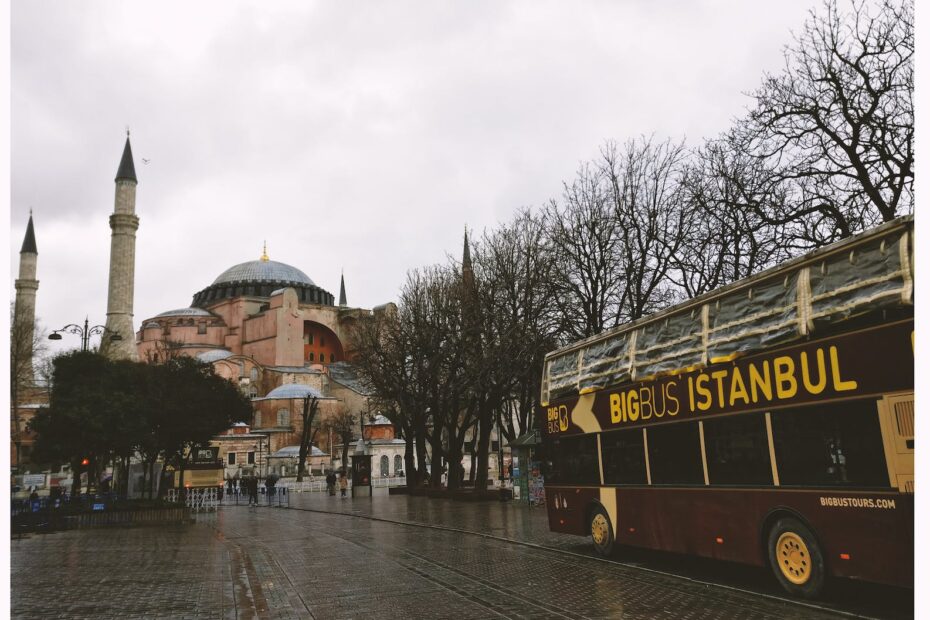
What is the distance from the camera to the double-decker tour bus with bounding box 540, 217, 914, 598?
720cm

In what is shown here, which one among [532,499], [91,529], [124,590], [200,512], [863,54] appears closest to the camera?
[124,590]

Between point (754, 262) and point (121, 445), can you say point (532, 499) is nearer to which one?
point (754, 262)

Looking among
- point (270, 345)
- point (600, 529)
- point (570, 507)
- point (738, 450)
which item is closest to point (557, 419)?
point (570, 507)

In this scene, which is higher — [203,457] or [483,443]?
[483,443]

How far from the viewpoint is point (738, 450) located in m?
9.38

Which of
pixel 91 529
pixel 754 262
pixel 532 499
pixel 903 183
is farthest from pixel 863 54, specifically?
pixel 91 529

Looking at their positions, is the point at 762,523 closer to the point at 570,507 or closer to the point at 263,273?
the point at 570,507

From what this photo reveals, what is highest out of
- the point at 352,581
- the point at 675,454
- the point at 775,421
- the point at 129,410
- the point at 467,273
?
the point at 467,273

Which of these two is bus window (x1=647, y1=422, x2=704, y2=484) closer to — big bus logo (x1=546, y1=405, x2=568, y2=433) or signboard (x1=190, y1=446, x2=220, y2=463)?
big bus logo (x1=546, y1=405, x2=568, y2=433)

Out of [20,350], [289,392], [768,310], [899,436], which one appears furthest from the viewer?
[289,392]

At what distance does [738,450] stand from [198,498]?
30.8 metres

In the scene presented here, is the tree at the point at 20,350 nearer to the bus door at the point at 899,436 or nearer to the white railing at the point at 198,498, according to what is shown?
the white railing at the point at 198,498

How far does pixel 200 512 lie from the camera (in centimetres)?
3238

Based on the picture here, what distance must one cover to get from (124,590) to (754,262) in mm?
17538
